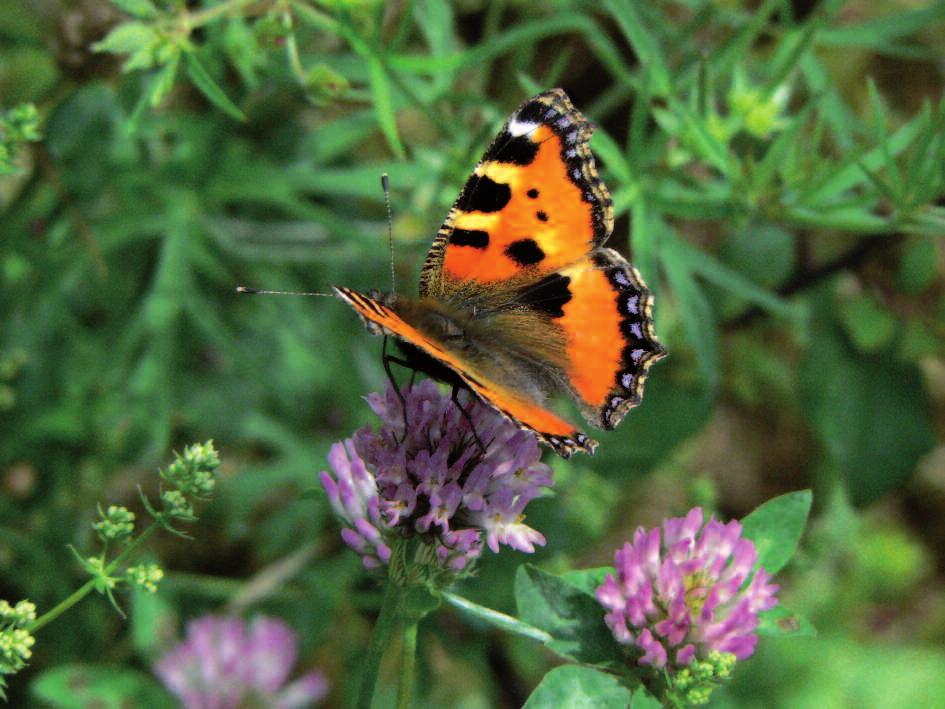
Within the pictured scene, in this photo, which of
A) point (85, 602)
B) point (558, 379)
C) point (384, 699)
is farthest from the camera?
point (384, 699)

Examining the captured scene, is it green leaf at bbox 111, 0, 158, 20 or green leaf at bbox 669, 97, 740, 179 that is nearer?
green leaf at bbox 111, 0, 158, 20

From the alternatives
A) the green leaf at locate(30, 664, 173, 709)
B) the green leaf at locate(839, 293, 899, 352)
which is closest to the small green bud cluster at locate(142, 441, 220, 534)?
the green leaf at locate(30, 664, 173, 709)

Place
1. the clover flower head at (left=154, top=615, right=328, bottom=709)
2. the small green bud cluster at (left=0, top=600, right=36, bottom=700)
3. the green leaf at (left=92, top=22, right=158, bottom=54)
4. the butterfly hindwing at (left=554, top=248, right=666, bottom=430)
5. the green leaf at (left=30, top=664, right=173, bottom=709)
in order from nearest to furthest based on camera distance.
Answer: the small green bud cluster at (left=0, top=600, right=36, bottom=700)
the butterfly hindwing at (left=554, top=248, right=666, bottom=430)
the green leaf at (left=92, top=22, right=158, bottom=54)
the green leaf at (left=30, top=664, right=173, bottom=709)
the clover flower head at (left=154, top=615, right=328, bottom=709)

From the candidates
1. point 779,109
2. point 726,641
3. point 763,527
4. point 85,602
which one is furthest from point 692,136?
point 85,602

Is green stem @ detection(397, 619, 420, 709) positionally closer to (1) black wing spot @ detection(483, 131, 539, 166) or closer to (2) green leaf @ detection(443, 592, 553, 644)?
(2) green leaf @ detection(443, 592, 553, 644)

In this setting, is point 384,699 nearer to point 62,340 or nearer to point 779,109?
point 62,340

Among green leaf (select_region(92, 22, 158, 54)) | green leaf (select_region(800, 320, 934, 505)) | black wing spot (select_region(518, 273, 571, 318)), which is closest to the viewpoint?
black wing spot (select_region(518, 273, 571, 318))

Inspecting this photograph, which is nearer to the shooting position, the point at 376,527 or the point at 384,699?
the point at 376,527

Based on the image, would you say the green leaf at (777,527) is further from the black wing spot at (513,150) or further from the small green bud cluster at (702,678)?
the black wing spot at (513,150)
